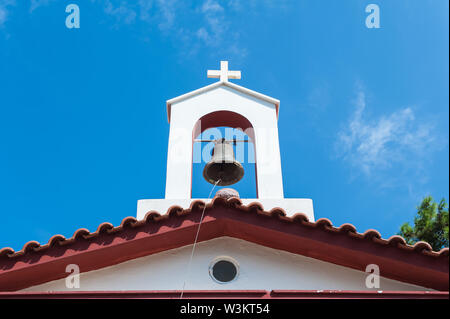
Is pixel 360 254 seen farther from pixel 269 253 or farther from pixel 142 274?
pixel 142 274

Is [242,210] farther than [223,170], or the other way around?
[223,170]

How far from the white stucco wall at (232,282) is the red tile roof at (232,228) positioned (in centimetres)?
8

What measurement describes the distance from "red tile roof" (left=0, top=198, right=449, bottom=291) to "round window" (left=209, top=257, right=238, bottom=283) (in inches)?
11.8

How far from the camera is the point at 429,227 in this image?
11.9 m

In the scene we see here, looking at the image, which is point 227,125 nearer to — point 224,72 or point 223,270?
point 224,72

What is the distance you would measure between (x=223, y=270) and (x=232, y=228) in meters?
0.38

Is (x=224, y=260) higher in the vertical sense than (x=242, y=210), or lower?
lower

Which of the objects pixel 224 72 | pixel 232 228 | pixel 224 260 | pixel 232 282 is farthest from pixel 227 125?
pixel 232 282

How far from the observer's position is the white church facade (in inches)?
147

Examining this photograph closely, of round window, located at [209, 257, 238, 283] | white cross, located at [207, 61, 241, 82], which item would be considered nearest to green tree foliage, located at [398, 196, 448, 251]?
white cross, located at [207, 61, 241, 82]

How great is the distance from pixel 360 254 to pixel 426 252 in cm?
51

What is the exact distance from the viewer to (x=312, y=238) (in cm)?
392

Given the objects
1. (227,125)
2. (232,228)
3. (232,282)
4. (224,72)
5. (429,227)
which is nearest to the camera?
(232,282)

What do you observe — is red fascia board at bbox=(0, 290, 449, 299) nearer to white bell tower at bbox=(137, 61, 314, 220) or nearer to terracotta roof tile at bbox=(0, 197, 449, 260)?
terracotta roof tile at bbox=(0, 197, 449, 260)
